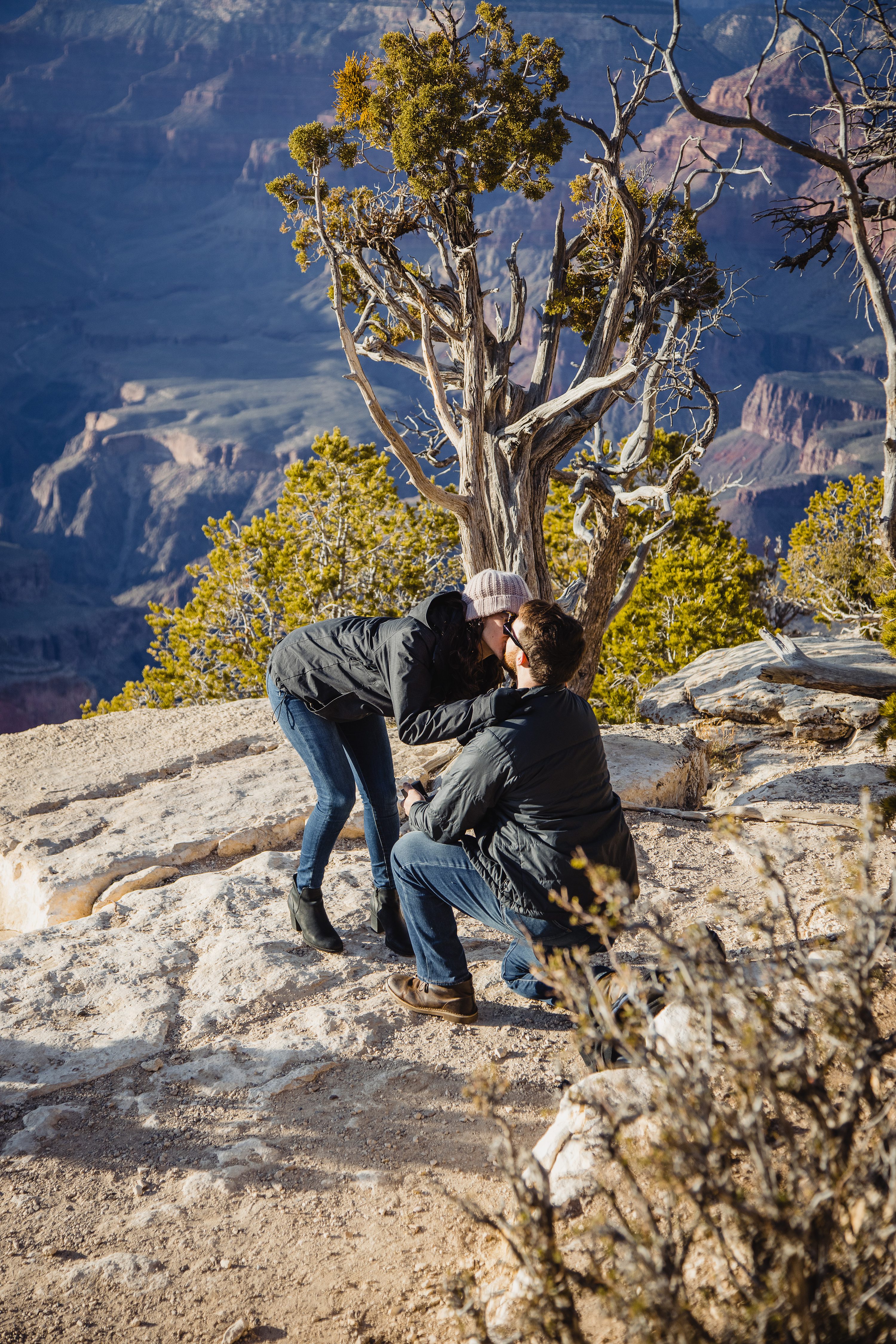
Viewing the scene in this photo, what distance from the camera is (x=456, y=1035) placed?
3406mm

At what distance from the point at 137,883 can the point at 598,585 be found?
14.7 feet

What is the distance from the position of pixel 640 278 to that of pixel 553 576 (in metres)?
9.02

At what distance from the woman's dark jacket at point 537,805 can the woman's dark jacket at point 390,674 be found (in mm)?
128

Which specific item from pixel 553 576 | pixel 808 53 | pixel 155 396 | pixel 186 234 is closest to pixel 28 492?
pixel 155 396

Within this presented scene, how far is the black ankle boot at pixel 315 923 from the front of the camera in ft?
13.1

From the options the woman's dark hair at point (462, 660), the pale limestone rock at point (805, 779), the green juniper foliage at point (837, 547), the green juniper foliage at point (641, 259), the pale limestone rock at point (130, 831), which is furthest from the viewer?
the green juniper foliage at point (837, 547)

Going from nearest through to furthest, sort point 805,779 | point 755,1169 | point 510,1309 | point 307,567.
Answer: point 755,1169, point 510,1309, point 805,779, point 307,567

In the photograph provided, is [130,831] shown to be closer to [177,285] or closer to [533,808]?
[533,808]

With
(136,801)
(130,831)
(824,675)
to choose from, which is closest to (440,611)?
(130,831)

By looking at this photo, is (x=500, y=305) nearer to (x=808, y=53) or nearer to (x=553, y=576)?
(x=808, y=53)

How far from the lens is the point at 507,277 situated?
291 inches

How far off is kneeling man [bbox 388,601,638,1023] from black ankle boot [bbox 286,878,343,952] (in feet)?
3.26

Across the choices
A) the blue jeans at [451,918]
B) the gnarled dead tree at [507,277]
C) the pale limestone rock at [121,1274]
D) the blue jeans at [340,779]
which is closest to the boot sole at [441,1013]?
the blue jeans at [451,918]

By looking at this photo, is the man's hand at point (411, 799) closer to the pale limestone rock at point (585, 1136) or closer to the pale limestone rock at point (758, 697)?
the pale limestone rock at point (585, 1136)
